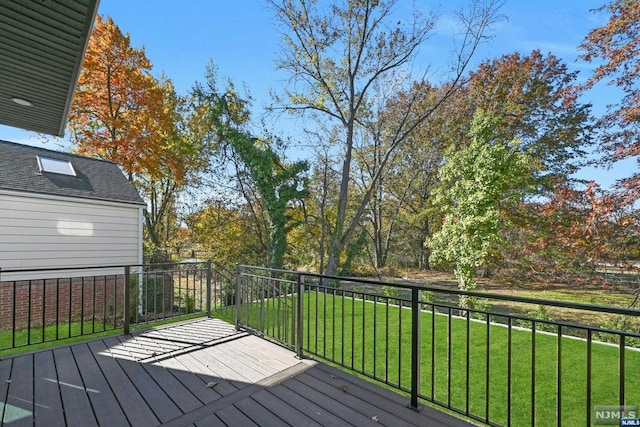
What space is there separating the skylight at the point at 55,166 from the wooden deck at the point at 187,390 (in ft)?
17.1

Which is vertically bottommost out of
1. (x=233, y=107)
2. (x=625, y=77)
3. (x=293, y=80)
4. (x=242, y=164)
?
(x=242, y=164)

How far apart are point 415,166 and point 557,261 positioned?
7.09m

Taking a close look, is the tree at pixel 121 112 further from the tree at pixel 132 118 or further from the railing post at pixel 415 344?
the railing post at pixel 415 344

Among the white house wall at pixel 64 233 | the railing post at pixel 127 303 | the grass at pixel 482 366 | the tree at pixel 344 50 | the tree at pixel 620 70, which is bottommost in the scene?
the grass at pixel 482 366

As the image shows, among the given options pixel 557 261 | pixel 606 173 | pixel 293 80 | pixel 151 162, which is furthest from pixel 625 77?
pixel 151 162

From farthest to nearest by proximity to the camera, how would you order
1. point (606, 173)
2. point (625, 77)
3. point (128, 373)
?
point (606, 173) < point (625, 77) < point (128, 373)

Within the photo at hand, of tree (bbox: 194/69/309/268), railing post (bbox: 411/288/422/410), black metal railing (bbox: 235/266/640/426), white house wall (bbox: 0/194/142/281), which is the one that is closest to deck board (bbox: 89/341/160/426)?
black metal railing (bbox: 235/266/640/426)

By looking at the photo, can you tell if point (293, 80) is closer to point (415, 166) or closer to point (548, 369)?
point (415, 166)

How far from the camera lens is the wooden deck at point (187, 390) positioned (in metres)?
2.11

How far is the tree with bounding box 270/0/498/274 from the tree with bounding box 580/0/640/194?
296 cm

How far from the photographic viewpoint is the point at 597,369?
360 cm

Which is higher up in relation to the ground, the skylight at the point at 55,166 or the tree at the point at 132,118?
the tree at the point at 132,118

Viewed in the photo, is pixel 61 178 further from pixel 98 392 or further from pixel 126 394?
pixel 126 394

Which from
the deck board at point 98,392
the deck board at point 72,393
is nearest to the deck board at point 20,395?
the deck board at point 72,393
